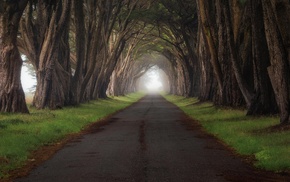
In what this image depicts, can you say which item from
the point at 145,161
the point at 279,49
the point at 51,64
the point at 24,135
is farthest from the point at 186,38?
the point at 145,161

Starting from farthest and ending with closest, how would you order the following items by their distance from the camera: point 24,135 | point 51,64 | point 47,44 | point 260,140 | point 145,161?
1. point 51,64
2. point 47,44
3. point 24,135
4. point 260,140
5. point 145,161

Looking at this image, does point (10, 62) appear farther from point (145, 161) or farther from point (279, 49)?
point (145, 161)

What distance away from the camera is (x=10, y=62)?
67.7 feet

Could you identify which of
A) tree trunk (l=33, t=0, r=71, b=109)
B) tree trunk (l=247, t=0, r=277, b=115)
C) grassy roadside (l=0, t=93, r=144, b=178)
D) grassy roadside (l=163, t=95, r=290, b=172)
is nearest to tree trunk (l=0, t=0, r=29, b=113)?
grassy roadside (l=0, t=93, r=144, b=178)

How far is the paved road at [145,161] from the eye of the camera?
25.8 ft

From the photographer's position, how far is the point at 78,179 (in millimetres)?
7711

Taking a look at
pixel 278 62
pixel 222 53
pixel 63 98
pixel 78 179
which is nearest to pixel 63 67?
pixel 63 98

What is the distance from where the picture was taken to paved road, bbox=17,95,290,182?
7.88m

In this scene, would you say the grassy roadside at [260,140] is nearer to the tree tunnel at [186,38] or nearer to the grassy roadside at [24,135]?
the tree tunnel at [186,38]

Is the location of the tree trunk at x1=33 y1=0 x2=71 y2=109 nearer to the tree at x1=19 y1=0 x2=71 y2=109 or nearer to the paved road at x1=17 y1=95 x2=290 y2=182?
the tree at x1=19 y1=0 x2=71 y2=109

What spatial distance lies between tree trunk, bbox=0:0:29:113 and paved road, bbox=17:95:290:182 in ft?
25.8

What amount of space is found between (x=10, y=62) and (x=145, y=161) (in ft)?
43.6

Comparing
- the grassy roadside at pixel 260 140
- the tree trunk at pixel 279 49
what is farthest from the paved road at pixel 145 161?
the tree trunk at pixel 279 49

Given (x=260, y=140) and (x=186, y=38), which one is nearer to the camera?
(x=260, y=140)
